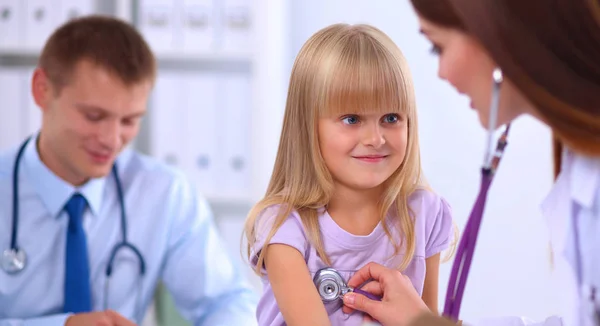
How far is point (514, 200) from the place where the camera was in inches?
96.7

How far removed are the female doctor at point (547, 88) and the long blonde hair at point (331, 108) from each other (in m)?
0.10

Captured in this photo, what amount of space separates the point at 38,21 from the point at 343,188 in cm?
176

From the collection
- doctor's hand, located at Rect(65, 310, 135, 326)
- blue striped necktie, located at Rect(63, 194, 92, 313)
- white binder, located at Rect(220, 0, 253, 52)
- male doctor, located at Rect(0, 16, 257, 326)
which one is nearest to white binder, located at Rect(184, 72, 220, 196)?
white binder, located at Rect(220, 0, 253, 52)

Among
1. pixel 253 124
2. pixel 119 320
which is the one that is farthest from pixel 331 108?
pixel 253 124

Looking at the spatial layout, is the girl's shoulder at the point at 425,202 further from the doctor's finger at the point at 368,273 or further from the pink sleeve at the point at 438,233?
the doctor's finger at the point at 368,273

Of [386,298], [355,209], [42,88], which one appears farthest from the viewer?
[42,88]

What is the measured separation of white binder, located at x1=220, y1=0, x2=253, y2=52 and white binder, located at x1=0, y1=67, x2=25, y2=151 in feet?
2.40

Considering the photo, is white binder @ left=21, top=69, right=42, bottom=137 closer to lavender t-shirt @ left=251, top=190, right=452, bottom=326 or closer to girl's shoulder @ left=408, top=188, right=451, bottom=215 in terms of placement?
lavender t-shirt @ left=251, top=190, right=452, bottom=326

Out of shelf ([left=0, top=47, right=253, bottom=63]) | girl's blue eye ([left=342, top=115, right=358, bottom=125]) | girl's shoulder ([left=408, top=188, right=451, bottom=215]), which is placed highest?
girl's blue eye ([left=342, top=115, right=358, bottom=125])

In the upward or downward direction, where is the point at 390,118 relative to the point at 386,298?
upward

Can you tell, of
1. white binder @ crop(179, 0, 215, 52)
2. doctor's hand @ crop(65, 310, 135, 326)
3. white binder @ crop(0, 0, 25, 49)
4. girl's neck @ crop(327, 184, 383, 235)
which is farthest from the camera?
white binder @ crop(0, 0, 25, 49)

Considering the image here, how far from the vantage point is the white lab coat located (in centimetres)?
92

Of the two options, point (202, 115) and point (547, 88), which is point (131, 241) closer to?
point (202, 115)

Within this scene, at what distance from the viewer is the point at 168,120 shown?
243cm
